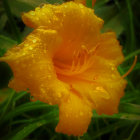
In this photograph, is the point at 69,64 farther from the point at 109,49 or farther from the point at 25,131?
the point at 25,131

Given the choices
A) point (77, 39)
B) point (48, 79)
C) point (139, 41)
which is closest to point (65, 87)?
point (48, 79)

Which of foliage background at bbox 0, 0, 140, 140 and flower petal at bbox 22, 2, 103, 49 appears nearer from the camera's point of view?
flower petal at bbox 22, 2, 103, 49

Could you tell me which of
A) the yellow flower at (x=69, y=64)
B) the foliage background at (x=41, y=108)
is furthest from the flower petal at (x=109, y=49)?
the foliage background at (x=41, y=108)

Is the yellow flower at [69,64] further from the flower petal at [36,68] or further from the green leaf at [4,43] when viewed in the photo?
the green leaf at [4,43]

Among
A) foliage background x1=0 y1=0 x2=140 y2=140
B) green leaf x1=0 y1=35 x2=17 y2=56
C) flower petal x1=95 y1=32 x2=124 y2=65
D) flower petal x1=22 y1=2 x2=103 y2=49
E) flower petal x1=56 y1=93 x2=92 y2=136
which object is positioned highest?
flower petal x1=22 y1=2 x2=103 y2=49

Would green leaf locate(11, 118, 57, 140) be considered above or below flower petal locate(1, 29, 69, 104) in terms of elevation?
below

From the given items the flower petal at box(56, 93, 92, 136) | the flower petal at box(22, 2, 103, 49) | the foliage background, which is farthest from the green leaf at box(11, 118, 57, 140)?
the flower petal at box(22, 2, 103, 49)

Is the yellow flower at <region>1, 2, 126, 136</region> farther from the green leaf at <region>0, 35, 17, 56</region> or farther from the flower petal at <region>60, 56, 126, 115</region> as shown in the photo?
the green leaf at <region>0, 35, 17, 56</region>
